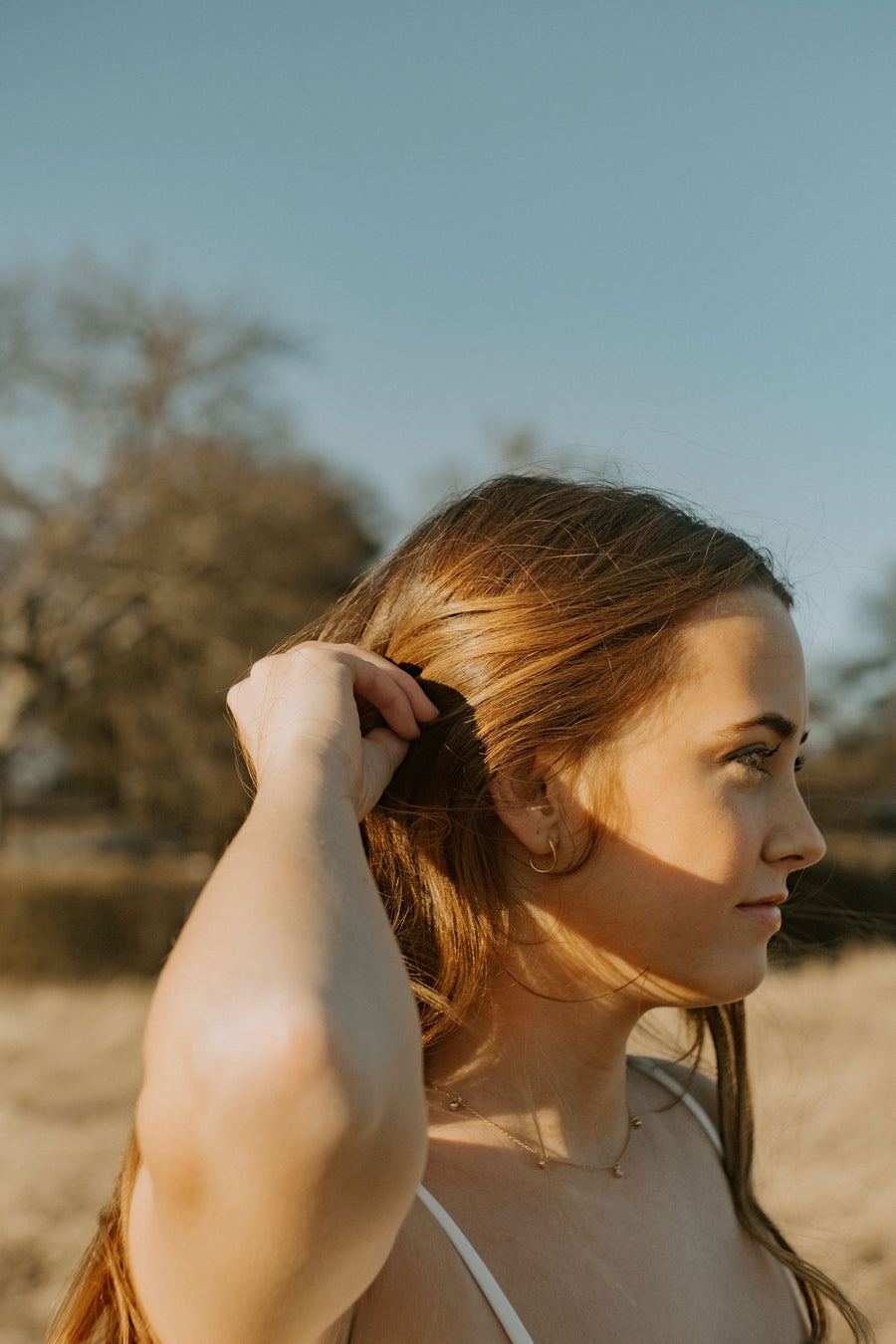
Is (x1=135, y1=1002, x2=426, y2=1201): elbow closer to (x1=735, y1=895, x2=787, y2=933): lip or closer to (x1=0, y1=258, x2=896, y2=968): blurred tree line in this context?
(x1=735, y1=895, x2=787, y2=933): lip

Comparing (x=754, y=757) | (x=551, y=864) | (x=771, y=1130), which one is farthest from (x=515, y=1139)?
(x=771, y=1130)

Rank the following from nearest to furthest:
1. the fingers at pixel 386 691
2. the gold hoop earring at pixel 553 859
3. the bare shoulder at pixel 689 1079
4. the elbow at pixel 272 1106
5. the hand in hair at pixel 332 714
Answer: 1. the elbow at pixel 272 1106
2. the hand in hair at pixel 332 714
3. the fingers at pixel 386 691
4. the gold hoop earring at pixel 553 859
5. the bare shoulder at pixel 689 1079

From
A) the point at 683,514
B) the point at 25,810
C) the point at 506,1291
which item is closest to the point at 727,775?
the point at 683,514

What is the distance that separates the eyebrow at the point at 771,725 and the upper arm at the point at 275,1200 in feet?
2.87

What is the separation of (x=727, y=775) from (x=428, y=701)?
483mm

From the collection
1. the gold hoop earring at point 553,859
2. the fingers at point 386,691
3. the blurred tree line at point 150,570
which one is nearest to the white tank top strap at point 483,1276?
the gold hoop earring at point 553,859

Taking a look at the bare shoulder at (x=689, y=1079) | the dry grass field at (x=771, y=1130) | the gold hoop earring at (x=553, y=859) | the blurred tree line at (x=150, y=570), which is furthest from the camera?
the blurred tree line at (x=150, y=570)

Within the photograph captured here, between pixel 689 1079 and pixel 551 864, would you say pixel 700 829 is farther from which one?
pixel 689 1079

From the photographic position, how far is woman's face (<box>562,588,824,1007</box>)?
5.45 feet

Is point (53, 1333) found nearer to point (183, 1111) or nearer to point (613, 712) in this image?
point (183, 1111)

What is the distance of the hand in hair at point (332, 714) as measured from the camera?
4.58 ft

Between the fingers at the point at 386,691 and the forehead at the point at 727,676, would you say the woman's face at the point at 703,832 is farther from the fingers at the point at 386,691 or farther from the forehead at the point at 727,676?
the fingers at the point at 386,691

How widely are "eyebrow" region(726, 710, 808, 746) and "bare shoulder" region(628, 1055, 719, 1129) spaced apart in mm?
894

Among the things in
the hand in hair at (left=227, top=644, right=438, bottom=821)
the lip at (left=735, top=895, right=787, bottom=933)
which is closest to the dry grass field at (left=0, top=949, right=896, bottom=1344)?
the lip at (left=735, top=895, right=787, bottom=933)
